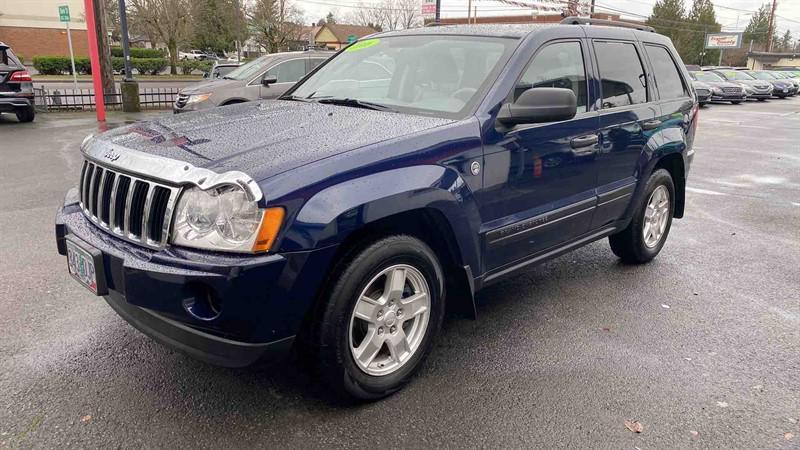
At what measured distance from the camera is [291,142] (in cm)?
273

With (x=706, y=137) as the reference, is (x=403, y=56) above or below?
above

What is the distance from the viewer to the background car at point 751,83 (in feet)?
99.1

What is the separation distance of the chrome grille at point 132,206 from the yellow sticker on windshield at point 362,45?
2.12 metres

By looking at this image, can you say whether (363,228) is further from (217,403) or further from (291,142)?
(217,403)

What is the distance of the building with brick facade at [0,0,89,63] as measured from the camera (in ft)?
153

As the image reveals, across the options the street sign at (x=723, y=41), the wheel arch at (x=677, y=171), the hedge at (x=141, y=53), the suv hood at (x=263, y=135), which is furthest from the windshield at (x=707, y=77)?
the hedge at (x=141, y=53)

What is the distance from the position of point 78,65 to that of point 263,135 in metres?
42.0

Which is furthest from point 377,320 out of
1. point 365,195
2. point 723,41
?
point 723,41

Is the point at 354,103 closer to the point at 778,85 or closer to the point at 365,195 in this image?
the point at 365,195

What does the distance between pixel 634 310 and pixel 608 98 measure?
59.1 inches

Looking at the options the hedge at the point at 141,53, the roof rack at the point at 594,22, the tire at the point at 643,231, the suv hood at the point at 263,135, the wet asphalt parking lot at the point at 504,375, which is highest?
the hedge at the point at 141,53

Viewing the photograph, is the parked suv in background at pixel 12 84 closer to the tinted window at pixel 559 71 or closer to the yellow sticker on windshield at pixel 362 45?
the yellow sticker on windshield at pixel 362 45

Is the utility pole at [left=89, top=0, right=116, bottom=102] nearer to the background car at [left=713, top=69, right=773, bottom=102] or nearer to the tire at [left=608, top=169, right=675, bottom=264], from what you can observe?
the tire at [left=608, top=169, right=675, bottom=264]

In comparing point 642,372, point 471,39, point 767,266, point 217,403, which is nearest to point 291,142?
point 217,403
